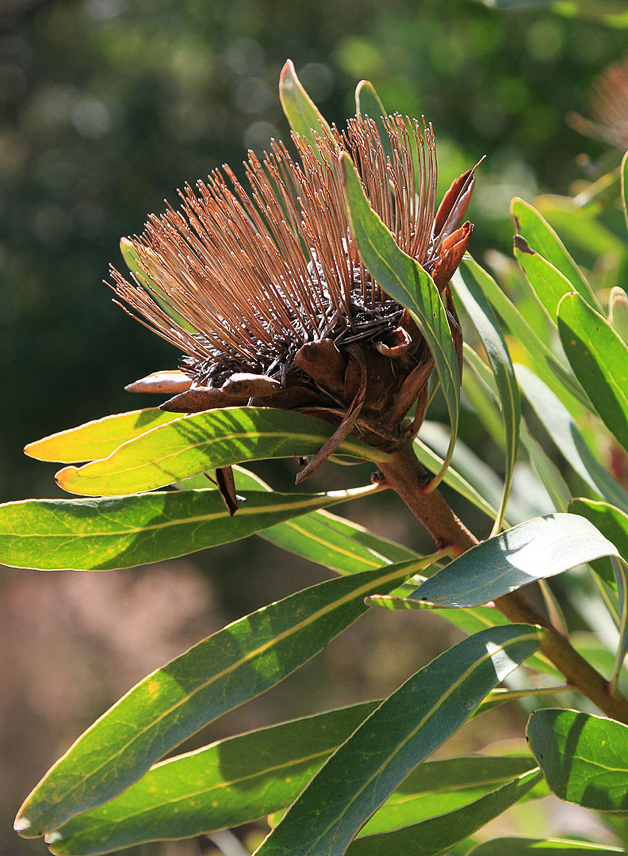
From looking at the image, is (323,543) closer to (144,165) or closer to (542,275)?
(542,275)

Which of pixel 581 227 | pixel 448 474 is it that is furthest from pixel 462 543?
pixel 581 227

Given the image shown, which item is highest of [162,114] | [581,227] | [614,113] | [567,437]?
[162,114]

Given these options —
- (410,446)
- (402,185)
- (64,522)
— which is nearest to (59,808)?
(64,522)

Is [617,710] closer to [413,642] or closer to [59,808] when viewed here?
[59,808]

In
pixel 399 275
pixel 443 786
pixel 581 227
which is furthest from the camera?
pixel 581 227

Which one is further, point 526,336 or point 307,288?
point 526,336

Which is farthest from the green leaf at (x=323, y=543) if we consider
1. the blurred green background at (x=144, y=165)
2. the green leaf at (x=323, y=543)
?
the blurred green background at (x=144, y=165)
